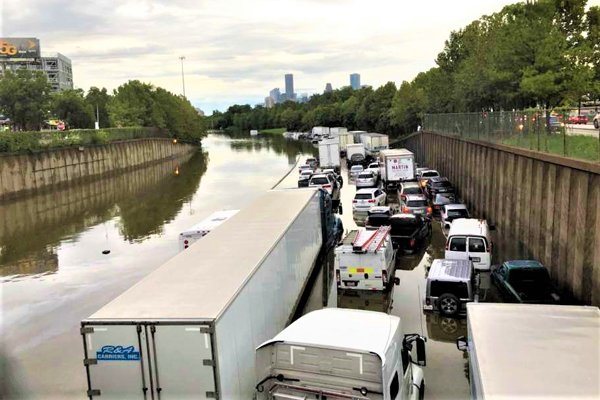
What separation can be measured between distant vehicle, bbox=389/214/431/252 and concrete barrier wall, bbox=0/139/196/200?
3615 cm

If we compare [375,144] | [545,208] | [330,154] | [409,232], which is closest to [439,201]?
[409,232]

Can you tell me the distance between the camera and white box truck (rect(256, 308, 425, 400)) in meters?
7.27

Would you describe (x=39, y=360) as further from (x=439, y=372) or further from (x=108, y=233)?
(x=108, y=233)

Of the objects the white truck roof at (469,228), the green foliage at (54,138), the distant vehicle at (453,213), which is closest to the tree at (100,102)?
the green foliage at (54,138)

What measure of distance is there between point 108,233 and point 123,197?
18642mm

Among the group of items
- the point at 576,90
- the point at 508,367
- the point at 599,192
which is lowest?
the point at 508,367

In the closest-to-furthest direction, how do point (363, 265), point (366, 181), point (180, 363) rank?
1. point (180, 363)
2. point (363, 265)
3. point (366, 181)

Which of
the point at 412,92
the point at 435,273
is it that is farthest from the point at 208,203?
the point at 412,92

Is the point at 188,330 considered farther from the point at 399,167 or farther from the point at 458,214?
the point at 399,167

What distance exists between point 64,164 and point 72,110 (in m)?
38.3

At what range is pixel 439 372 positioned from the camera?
1144 centimetres

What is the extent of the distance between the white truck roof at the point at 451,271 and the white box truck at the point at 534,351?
5.86m

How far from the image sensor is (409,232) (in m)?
22.8

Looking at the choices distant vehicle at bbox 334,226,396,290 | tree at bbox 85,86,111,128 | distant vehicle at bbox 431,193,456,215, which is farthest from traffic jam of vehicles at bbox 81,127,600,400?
tree at bbox 85,86,111,128
